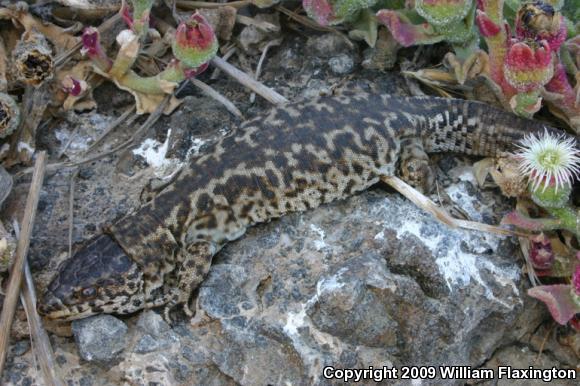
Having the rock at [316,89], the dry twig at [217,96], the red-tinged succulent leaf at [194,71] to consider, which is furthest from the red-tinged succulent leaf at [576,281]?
the red-tinged succulent leaf at [194,71]

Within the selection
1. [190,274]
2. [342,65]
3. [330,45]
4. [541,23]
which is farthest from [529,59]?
[190,274]

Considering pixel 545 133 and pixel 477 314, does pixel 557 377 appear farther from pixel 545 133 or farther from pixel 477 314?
pixel 545 133

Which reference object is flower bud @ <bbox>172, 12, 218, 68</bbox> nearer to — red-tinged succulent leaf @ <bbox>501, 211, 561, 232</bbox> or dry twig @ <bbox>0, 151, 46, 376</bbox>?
dry twig @ <bbox>0, 151, 46, 376</bbox>

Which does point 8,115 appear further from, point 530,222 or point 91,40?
Answer: point 530,222

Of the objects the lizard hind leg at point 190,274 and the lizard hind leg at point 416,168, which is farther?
the lizard hind leg at point 416,168

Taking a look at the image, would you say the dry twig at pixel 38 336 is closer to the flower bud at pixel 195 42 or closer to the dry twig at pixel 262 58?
the flower bud at pixel 195 42

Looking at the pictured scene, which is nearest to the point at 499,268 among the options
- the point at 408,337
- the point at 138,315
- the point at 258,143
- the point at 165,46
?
the point at 408,337

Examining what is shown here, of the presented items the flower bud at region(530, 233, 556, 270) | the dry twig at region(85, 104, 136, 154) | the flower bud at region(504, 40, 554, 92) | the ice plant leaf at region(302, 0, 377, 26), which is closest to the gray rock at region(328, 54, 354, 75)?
the ice plant leaf at region(302, 0, 377, 26)
